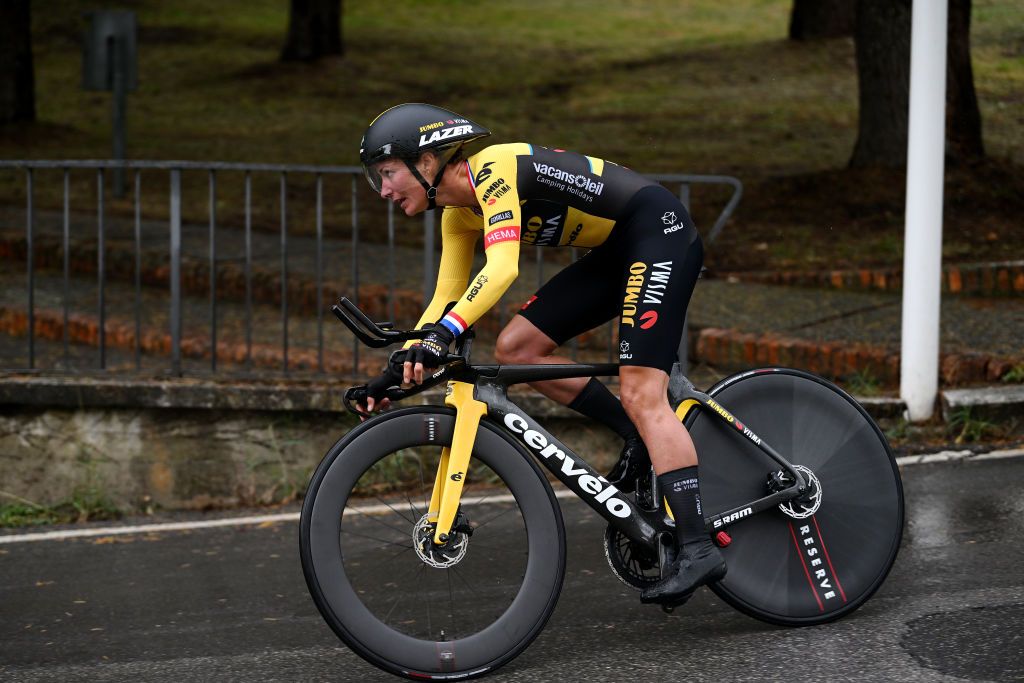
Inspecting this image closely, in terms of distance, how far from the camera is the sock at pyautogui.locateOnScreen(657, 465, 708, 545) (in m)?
4.47

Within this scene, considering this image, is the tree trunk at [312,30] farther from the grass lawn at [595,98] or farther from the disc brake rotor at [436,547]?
the disc brake rotor at [436,547]

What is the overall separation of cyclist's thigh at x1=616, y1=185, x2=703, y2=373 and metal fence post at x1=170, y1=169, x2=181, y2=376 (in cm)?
320

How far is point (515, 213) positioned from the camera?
4234mm

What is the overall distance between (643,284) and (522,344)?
1.61ft

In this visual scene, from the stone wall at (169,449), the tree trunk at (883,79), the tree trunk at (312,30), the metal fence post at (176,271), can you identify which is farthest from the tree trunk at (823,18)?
the metal fence post at (176,271)

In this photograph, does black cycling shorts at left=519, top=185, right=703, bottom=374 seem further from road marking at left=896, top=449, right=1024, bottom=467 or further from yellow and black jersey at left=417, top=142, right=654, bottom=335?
road marking at left=896, top=449, right=1024, bottom=467

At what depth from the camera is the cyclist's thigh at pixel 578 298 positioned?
4.70 metres

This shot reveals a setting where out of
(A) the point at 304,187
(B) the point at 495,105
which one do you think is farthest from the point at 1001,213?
(B) the point at 495,105

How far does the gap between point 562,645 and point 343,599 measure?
2.66 ft

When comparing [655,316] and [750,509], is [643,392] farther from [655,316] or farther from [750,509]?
[750,509]

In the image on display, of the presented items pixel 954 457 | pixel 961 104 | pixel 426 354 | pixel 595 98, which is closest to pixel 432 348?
pixel 426 354

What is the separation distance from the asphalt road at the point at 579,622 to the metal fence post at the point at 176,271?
48.5 inches

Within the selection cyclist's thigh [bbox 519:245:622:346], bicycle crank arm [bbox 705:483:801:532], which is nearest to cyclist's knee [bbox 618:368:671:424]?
cyclist's thigh [bbox 519:245:622:346]

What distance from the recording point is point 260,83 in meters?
23.1
